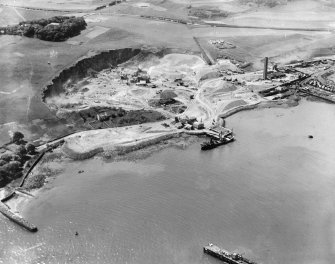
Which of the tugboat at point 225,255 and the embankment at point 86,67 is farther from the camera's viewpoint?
the embankment at point 86,67

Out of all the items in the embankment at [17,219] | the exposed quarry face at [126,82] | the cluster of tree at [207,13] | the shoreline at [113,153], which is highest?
the cluster of tree at [207,13]

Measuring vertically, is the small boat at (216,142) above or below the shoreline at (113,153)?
above

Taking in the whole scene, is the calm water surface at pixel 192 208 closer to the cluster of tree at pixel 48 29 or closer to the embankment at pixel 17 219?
the embankment at pixel 17 219

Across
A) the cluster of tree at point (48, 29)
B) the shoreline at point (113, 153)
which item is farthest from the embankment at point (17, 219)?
the cluster of tree at point (48, 29)

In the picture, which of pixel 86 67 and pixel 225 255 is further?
pixel 86 67

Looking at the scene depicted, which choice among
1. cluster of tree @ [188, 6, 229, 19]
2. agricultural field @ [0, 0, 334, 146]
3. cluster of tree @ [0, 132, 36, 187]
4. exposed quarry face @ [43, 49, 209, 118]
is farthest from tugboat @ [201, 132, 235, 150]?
cluster of tree @ [188, 6, 229, 19]

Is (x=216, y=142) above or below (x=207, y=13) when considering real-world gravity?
below

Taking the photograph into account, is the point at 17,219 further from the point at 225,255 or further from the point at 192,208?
the point at 225,255

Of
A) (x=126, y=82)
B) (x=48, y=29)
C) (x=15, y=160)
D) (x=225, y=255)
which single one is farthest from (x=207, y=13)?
(x=225, y=255)
